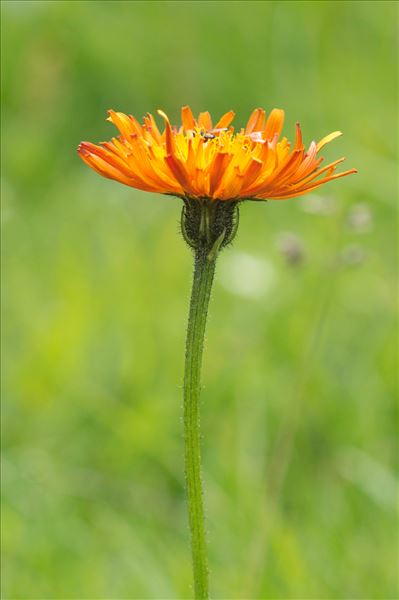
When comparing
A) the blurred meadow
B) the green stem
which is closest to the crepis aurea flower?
the green stem

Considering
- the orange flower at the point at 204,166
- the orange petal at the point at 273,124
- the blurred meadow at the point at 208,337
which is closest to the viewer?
the orange flower at the point at 204,166

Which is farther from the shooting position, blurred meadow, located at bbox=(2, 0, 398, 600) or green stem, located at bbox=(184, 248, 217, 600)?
blurred meadow, located at bbox=(2, 0, 398, 600)

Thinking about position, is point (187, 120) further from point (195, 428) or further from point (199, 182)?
point (195, 428)

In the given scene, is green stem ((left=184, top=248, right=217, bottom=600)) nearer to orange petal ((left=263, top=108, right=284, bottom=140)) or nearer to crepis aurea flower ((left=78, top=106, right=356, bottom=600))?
crepis aurea flower ((left=78, top=106, right=356, bottom=600))

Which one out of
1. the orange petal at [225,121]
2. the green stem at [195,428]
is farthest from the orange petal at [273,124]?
the green stem at [195,428]

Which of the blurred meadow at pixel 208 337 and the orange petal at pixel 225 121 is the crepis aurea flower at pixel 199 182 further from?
the blurred meadow at pixel 208 337

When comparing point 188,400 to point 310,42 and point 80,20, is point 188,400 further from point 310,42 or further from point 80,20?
point 80,20
